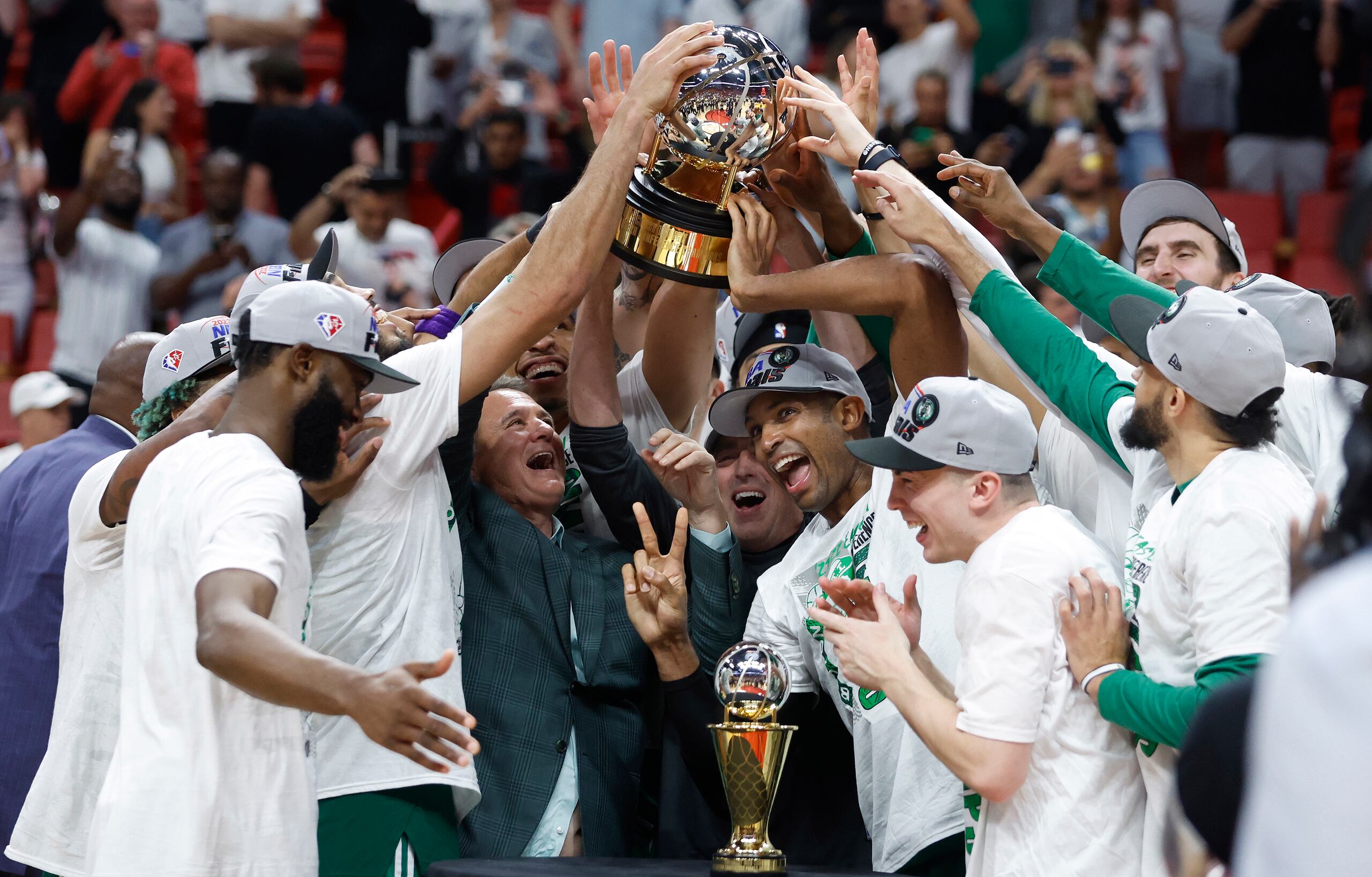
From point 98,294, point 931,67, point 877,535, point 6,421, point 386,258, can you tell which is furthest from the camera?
point 931,67

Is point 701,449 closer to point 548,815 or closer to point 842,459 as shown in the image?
point 842,459

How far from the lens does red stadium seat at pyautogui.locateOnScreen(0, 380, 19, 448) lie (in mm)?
7977

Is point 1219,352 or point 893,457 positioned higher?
point 1219,352

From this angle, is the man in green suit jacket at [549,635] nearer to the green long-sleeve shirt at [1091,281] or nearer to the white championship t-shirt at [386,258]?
the green long-sleeve shirt at [1091,281]

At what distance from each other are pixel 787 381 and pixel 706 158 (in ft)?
2.58

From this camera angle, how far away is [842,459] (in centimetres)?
380

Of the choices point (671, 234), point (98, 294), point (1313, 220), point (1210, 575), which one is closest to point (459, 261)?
point (671, 234)

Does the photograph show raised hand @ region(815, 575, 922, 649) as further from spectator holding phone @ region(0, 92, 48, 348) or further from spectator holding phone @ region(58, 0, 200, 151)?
spectator holding phone @ region(58, 0, 200, 151)

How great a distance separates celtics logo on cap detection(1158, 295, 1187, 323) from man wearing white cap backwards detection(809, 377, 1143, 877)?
0.32 m

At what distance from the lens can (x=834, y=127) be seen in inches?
132

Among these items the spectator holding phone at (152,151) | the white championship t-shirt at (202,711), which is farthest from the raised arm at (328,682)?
the spectator holding phone at (152,151)

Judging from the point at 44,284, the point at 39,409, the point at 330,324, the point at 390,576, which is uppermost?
the point at 330,324

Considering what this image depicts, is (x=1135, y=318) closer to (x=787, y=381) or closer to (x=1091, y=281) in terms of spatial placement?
(x=1091, y=281)

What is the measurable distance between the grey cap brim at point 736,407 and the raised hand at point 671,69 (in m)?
0.92
